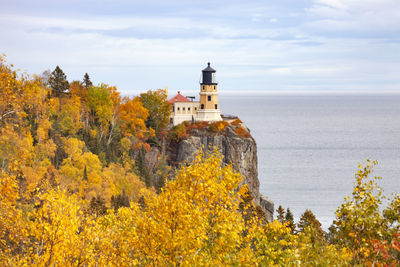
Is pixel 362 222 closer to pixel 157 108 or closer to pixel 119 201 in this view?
pixel 119 201

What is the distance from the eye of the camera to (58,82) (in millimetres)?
89750

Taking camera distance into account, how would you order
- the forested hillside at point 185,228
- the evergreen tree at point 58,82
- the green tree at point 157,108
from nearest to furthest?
the forested hillside at point 185,228 < the evergreen tree at point 58,82 < the green tree at point 157,108

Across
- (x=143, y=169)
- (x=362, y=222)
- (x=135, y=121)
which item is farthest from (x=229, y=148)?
(x=362, y=222)

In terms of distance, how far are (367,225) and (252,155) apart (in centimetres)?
7953

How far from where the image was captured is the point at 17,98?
20359 mm

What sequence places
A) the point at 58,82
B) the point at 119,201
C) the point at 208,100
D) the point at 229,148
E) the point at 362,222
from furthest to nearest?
the point at 208,100
the point at 229,148
the point at 58,82
the point at 119,201
the point at 362,222

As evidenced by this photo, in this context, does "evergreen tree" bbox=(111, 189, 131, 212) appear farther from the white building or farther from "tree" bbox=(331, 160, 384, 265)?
"tree" bbox=(331, 160, 384, 265)

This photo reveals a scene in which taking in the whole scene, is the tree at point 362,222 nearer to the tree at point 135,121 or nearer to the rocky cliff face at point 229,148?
the rocky cliff face at point 229,148

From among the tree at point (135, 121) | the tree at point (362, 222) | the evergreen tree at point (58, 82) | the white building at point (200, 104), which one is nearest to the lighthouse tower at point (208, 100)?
the white building at point (200, 104)

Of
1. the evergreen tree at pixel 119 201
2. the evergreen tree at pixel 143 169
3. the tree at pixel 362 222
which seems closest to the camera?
the tree at pixel 362 222

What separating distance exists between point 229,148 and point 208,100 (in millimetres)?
14409

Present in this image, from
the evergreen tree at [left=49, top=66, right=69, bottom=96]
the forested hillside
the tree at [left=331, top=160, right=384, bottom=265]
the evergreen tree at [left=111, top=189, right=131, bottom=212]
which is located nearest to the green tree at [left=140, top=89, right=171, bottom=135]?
the evergreen tree at [left=49, top=66, right=69, bottom=96]

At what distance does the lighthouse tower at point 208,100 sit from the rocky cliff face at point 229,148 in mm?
6575

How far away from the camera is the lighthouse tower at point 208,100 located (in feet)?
331
